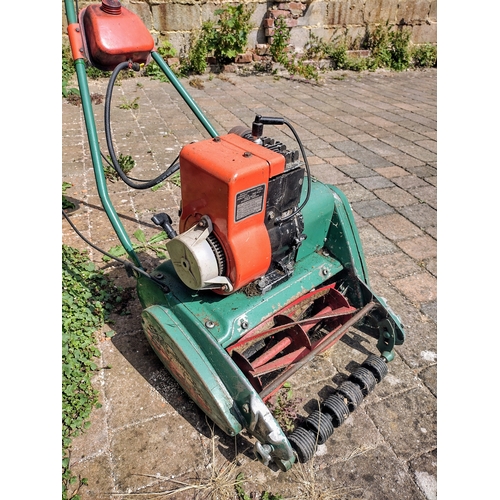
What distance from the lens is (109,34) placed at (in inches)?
80.0

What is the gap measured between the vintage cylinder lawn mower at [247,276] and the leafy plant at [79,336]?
1.41 ft

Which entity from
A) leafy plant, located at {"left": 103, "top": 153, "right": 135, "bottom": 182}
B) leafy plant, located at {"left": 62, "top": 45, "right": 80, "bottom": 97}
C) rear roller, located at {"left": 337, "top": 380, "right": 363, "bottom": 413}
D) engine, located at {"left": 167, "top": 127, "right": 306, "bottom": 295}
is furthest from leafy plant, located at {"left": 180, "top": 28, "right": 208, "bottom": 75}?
rear roller, located at {"left": 337, "top": 380, "right": 363, "bottom": 413}

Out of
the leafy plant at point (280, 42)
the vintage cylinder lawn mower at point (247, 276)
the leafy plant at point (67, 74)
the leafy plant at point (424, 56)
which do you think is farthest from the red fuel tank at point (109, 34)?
the leafy plant at point (424, 56)

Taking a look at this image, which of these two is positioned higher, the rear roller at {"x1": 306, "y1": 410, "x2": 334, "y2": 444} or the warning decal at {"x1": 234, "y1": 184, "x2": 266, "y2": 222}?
the warning decal at {"x1": 234, "y1": 184, "x2": 266, "y2": 222}

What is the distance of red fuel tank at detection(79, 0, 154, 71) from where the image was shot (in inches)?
79.4

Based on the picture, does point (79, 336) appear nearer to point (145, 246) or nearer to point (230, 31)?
point (145, 246)

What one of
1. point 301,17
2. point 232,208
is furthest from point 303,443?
point 301,17

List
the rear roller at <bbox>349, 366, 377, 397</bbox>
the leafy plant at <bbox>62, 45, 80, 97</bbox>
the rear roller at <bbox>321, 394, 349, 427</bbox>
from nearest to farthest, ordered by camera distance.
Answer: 1. the rear roller at <bbox>321, 394, 349, 427</bbox>
2. the rear roller at <bbox>349, 366, 377, 397</bbox>
3. the leafy plant at <bbox>62, 45, 80, 97</bbox>

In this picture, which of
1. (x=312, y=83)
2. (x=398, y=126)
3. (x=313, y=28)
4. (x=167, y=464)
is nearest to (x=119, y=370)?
(x=167, y=464)

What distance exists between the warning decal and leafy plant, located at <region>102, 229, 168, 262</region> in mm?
1469

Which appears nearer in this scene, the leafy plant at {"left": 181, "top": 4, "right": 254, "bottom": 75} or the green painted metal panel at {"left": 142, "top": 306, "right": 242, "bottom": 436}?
the green painted metal panel at {"left": 142, "top": 306, "right": 242, "bottom": 436}

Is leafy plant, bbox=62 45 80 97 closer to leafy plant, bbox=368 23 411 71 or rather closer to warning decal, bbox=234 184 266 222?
warning decal, bbox=234 184 266 222

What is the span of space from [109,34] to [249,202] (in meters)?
1.17

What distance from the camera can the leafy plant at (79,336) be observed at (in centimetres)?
188
